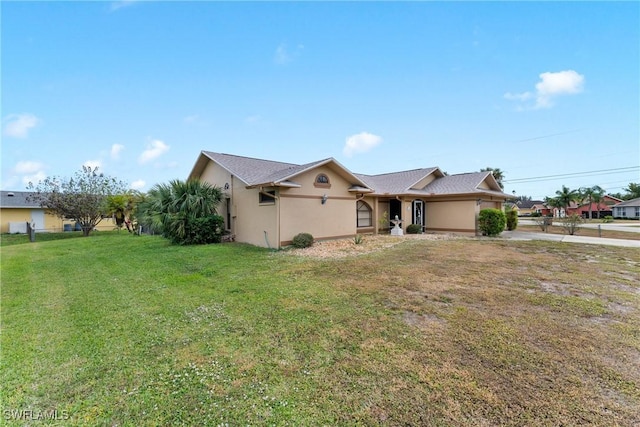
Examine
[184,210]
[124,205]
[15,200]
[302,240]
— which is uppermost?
[15,200]

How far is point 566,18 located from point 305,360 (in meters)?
15.6

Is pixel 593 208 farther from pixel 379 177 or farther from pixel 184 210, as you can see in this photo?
pixel 184 210

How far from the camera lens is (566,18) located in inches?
430

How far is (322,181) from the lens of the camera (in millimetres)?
13992

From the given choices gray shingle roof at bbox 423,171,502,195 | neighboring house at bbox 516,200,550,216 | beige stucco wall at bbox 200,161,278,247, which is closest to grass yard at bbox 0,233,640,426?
beige stucco wall at bbox 200,161,278,247

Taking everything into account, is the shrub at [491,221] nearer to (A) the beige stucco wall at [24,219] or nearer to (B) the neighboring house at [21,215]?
(A) the beige stucco wall at [24,219]

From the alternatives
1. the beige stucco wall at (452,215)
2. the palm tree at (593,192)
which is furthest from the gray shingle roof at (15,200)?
the palm tree at (593,192)

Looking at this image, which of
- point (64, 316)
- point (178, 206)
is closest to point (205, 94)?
point (178, 206)

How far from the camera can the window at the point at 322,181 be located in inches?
542

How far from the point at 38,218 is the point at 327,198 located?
3025 cm

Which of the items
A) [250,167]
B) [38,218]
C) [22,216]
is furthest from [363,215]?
[22,216]

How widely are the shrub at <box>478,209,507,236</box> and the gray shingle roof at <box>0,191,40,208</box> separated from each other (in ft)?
122

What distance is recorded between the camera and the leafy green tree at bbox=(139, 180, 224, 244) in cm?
1339

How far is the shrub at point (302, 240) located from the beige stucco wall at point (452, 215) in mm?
10567
